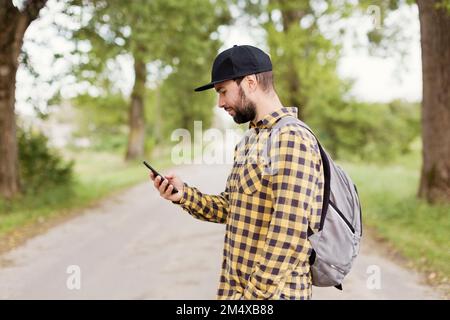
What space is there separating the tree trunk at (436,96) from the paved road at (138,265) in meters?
2.21

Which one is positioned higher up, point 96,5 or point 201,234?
point 96,5

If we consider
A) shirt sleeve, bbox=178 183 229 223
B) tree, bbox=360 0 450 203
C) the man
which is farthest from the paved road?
the man

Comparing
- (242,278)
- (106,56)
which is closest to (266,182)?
(242,278)

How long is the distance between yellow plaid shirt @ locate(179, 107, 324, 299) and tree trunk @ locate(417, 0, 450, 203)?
26.6 feet

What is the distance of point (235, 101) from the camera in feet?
7.64

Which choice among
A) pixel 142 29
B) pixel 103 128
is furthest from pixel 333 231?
pixel 103 128

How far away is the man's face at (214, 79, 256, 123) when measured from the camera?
2.30 meters

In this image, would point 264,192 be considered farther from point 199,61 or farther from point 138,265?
point 199,61

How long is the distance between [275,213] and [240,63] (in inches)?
26.8

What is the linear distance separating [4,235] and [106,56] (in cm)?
760

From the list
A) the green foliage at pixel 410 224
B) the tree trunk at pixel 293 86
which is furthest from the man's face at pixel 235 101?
the tree trunk at pixel 293 86

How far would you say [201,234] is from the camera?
30.2 feet

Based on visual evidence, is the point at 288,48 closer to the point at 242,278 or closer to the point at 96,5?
the point at 96,5
